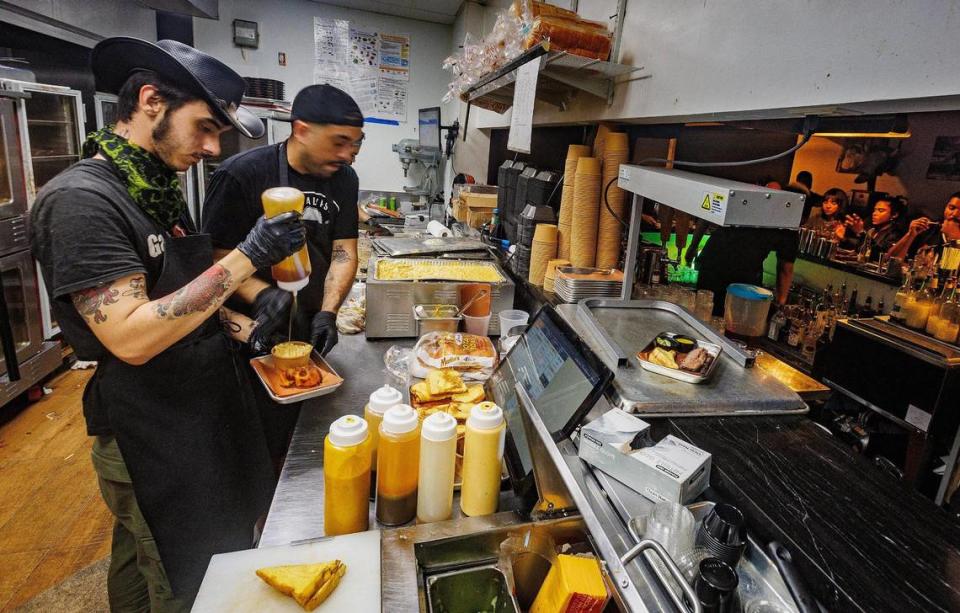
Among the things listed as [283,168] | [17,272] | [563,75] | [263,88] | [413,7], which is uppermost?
[413,7]

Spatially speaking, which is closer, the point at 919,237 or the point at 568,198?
the point at 568,198

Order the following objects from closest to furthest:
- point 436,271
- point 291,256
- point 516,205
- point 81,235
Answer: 1. point 81,235
2. point 291,256
3. point 436,271
4. point 516,205

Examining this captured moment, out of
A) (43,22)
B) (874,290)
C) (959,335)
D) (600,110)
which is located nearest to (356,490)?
(600,110)

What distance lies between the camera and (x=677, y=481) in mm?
851

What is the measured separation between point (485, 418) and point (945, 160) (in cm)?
374

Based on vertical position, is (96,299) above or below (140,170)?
below

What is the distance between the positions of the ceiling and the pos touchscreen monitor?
205 inches

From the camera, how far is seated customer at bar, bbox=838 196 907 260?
10.9ft

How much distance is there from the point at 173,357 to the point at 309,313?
745 millimetres

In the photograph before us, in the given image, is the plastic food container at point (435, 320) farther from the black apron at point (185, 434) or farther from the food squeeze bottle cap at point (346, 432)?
the food squeeze bottle cap at point (346, 432)

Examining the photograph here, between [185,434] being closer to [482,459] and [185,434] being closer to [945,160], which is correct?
[482,459]

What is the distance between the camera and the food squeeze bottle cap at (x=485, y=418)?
0.97 metres

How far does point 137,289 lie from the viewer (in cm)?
125

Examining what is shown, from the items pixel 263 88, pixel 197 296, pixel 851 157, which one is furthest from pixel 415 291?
pixel 263 88
